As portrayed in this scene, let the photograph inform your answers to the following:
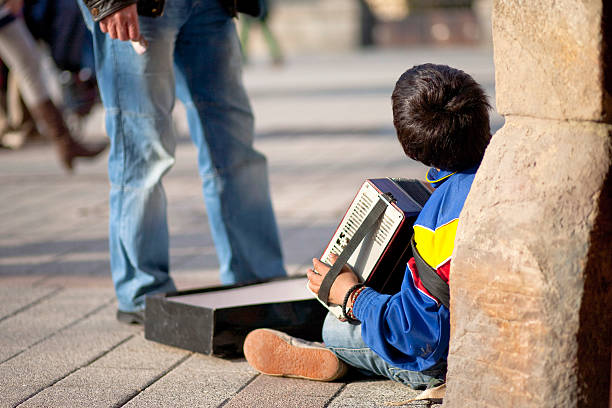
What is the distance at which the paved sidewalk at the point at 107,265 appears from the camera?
2666 millimetres

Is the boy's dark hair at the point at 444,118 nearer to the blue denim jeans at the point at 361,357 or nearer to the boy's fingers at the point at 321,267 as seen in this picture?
the boy's fingers at the point at 321,267

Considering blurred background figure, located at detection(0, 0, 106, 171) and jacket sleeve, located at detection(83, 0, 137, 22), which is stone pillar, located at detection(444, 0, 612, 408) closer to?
jacket sleeve, located at detection(83, 0, 137, 22)

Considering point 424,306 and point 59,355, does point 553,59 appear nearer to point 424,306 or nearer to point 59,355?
point 424,306

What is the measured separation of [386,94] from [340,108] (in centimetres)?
138

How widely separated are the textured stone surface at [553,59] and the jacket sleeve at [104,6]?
4.38 feet

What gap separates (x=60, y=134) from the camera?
6.05m

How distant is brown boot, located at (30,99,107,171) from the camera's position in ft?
19.9

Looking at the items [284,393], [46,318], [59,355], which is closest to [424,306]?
[284,393]

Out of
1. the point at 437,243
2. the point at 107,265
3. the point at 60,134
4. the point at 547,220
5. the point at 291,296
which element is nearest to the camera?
the point at 547,220

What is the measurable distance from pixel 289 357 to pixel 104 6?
1258 mm

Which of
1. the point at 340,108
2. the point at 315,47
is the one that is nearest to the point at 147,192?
the point at 340,108

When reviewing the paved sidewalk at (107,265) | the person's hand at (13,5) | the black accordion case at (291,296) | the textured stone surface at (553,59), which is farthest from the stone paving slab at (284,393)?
the person's hand at (13,5)

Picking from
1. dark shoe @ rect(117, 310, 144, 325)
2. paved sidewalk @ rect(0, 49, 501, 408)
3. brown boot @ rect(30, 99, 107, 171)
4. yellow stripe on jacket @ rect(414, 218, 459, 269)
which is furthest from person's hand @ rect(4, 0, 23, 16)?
yellow stripe on jacket @ rect(414, 218, 459, 269)

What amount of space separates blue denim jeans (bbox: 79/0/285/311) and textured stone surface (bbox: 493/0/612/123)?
1.50 metres
